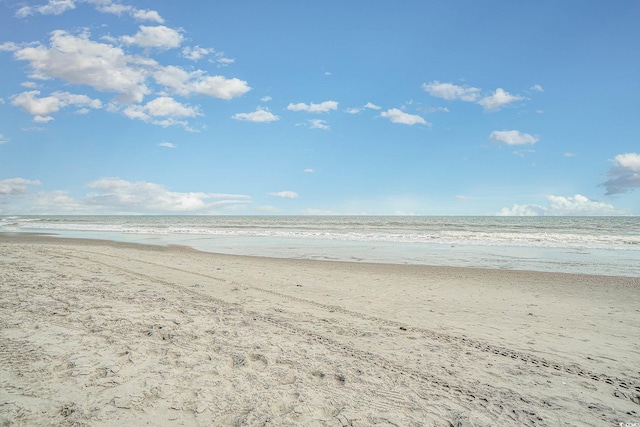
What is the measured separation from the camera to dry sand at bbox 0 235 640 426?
3580 mm

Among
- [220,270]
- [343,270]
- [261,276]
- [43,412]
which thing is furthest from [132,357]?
[343,270]

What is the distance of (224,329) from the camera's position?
5.80m

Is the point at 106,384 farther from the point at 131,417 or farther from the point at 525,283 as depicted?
the point at 525,283

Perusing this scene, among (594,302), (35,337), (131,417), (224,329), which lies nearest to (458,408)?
(131,417)

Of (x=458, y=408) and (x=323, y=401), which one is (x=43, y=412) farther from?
(x=458, y=408)

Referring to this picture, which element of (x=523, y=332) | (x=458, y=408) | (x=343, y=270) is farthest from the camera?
(x=343, y=270)

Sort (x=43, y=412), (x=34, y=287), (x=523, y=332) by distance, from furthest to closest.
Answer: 1. (x=34, y=287)
2. (x=523, y=332)
3. (x=43, y=412)

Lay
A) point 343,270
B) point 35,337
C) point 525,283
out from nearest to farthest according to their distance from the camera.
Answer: point 35,337
point 525,283
point 343,270

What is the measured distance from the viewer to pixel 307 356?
15.9 feet

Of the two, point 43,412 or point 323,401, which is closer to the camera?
point 43,412

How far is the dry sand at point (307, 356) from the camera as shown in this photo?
358 cm

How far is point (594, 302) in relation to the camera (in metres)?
8.79

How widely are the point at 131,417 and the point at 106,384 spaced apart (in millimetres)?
759

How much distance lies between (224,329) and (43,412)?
8.71 feet
